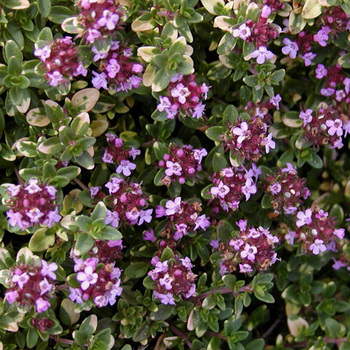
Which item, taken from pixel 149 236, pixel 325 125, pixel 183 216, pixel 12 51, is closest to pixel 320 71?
pixel 325 125

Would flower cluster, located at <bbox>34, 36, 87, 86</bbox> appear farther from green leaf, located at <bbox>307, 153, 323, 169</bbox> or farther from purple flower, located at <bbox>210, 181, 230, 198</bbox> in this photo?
green leaf, located at <bbox>307, 153, 323, 169</bbox>

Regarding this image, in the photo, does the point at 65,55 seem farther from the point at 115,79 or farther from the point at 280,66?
the point at 280,66

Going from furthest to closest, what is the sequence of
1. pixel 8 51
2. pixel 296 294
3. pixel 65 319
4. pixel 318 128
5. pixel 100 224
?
pixel 296 294 → pixel 318 128 → pixel 65 319 → pixel 8 51 → pixel 100 224

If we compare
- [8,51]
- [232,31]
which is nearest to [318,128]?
[232,31]

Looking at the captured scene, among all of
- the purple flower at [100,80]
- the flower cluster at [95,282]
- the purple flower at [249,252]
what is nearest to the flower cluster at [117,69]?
the purple flower at [100,80]

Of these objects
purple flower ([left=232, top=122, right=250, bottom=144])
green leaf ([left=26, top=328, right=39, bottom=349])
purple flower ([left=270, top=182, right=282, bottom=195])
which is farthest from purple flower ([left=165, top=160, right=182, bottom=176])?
green leaf ([left=26, top=328, right=39, bottom=349])

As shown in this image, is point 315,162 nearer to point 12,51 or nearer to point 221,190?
point 221,190
